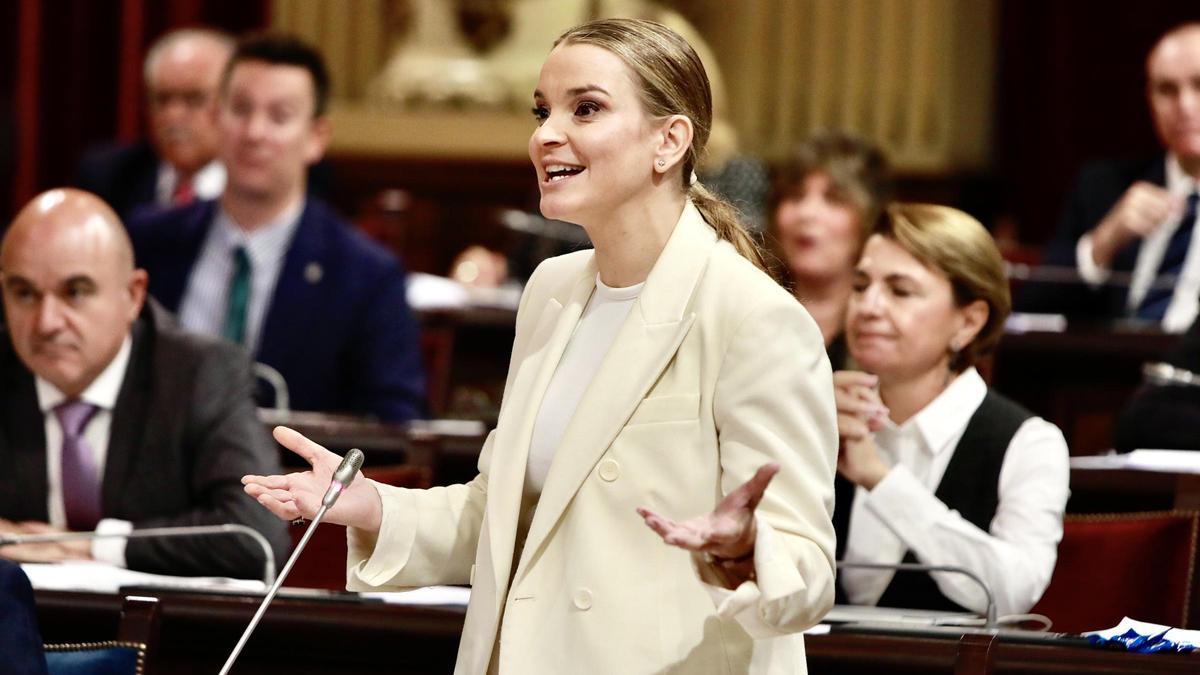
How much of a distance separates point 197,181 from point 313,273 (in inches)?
57.4

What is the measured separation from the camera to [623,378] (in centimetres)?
192

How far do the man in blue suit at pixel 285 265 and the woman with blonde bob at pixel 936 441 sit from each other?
157 cm

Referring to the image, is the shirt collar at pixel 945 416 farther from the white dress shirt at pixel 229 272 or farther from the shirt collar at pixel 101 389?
the white dress shirt at pixel 229 272

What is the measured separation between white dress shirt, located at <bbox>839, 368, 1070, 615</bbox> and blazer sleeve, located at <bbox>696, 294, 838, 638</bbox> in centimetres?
79

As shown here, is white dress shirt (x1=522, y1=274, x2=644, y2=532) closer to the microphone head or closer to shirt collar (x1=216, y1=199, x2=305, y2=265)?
the microphone head

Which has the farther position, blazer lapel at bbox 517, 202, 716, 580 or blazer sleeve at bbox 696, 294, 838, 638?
blazer lapel at bbox 517, 202, 716, 580

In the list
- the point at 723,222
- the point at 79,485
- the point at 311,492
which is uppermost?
the point at 723,222

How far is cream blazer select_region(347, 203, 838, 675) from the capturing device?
5.99ft

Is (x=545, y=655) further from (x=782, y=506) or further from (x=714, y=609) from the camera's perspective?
(x=782, y=506)

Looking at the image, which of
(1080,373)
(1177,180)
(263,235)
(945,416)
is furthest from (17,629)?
(1177,180)

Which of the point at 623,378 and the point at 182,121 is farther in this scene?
the point at 182,121

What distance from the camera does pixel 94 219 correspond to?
10.2 feet

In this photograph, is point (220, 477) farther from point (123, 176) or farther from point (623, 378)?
point (123, 176)

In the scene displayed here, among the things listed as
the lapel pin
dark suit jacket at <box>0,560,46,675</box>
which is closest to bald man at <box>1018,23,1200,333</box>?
the lapel pin
